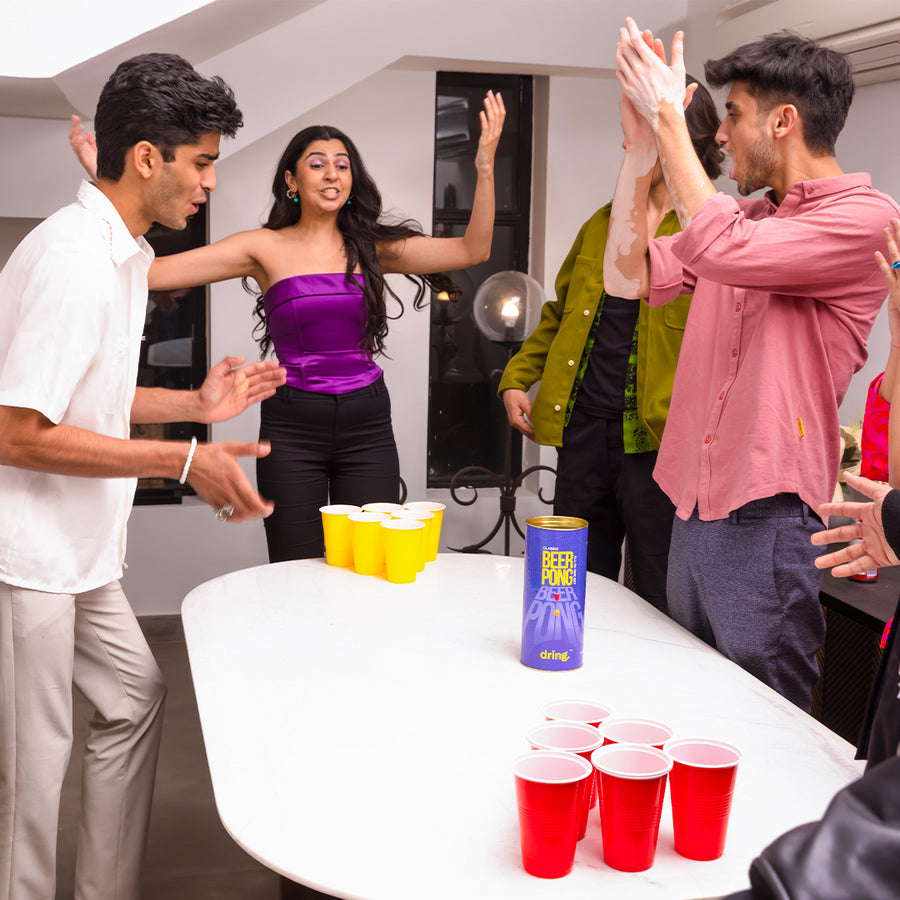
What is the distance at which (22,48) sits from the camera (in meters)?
2.60

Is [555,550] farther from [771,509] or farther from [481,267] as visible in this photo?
[481,267]

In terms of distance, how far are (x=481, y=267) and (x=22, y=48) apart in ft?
7.65

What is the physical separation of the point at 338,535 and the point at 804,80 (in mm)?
1271

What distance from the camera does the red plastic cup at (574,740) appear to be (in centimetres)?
110

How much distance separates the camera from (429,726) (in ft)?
4.54

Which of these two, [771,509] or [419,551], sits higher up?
[771,509]

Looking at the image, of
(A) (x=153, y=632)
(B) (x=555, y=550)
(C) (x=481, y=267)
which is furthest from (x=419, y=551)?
(C) (x=481, y=267)

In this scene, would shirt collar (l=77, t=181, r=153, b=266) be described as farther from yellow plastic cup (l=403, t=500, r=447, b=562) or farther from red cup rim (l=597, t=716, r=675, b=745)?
red cup rim (l=597, t=716, r=675, b=745)

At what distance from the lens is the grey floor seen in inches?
95.0

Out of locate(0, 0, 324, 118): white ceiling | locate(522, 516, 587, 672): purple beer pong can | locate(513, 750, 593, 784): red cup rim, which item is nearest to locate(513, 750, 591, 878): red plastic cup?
locate(513, 750, 593, 784): red cup rim

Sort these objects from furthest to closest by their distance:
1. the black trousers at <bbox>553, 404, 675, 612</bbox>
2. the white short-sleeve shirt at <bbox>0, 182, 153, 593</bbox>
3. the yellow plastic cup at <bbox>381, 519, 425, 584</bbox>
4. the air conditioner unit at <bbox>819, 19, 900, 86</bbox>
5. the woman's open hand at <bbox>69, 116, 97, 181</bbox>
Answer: the air conditioner unit at <bbox>819, 19, 900, 86</bbox> → the black trousers at <bbox>553, 404, 675, 612</bbox> → the woman's open hand at <bbox>69, 116, 97, 181</bbox> → the yellow plastic cup at <bbox>381, 519, 425, 584</bbox> → the white short-sleeve shirt at <bbox>0, 182, 153, 593</bbox>

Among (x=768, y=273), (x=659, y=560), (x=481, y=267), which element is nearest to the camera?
(x=768, y=273)

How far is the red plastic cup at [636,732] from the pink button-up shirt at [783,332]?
2.38 feet

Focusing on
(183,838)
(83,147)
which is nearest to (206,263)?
(83,147)
